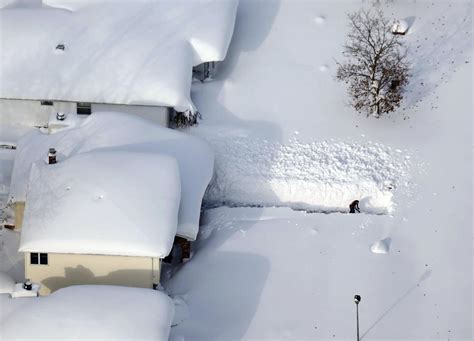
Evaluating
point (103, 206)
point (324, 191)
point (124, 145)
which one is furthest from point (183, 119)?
point (103, 206)

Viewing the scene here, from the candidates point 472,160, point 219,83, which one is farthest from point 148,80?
point 472,160

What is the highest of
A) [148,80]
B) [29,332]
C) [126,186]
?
[148,80]

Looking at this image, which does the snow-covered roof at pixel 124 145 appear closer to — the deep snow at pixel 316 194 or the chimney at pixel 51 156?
the chimney at pixel 51 156

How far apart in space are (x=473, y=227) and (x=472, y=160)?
3.67m

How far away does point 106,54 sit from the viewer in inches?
1797

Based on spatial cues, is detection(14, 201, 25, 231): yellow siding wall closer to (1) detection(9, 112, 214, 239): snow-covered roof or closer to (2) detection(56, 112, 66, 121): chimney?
(1) detection(9, 112, 214, 239): snow-covered roof

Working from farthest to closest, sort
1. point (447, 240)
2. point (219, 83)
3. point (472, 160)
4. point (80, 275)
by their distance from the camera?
point (219, 83)
point (472, 160)
point (447, 240)
point (80, 275)

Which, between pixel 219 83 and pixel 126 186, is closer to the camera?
pixel 126 186

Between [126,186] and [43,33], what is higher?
[43,33]

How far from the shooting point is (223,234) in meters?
41.2

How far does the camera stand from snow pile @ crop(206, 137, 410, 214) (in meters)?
43.2

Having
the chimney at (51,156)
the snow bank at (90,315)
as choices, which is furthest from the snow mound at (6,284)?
the chimney at (51,156)

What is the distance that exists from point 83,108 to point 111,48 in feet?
8.05

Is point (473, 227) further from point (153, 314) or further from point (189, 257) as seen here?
point (153, 314)
